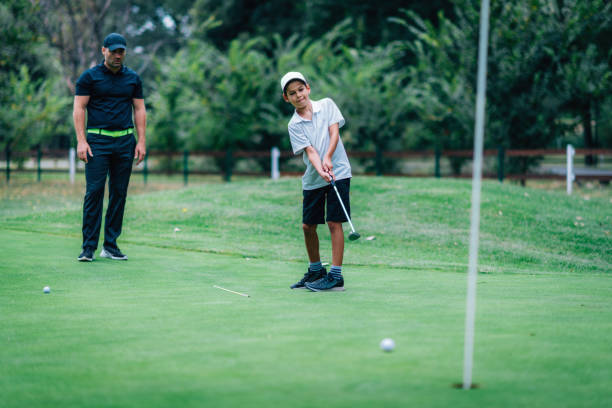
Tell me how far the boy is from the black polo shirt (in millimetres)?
2127

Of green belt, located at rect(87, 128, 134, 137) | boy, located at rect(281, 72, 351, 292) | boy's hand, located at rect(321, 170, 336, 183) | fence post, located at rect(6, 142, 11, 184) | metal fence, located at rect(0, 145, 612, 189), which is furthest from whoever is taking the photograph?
fence post, located at rect(6, 142, 11, 184)

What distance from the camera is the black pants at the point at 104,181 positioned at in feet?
23.9

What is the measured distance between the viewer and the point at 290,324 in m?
4.15

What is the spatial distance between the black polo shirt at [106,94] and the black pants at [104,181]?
0.15 metres

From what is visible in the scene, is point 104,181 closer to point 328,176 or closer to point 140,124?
point 140,124

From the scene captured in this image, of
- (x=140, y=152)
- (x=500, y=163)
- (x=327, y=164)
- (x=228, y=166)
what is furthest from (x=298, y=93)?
(x=228, y=166)

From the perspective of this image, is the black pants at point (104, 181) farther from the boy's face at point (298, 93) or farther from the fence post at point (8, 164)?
the fence post at point (8, 164)

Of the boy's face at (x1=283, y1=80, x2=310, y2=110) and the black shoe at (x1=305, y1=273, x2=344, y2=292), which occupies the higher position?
the boy's face at (x1=283, y1=80, x2=310, y2=110)

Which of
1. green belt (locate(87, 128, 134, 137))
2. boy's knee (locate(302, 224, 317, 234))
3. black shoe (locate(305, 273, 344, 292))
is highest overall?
green belt (locate(87, 128, 134, 137))

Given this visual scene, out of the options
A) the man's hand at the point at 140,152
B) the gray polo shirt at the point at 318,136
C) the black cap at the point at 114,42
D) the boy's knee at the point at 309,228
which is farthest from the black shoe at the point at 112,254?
the gray polo shirt at the point at 318,136

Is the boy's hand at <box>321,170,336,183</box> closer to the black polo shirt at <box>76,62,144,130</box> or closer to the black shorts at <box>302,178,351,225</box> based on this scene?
the black shorts at <box>302,178,351,225</box>

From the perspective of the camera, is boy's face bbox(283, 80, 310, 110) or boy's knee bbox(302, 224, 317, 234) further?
boy's knee bbox(302, 224, 317, 234)

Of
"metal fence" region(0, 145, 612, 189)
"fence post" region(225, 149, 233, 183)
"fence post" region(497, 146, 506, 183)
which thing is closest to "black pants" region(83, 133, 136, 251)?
"metal fence" region(0, 145, 612, 189)

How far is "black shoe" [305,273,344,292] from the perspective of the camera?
5598mm
